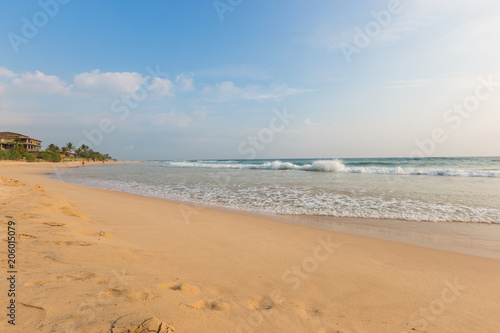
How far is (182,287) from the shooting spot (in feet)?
9.30

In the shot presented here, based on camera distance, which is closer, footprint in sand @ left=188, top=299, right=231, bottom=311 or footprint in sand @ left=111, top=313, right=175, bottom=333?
footprint in sand @ left=111, top=313, right=175, bottom=333

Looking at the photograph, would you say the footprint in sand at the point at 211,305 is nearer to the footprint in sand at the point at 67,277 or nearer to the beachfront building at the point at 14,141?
the footprint in sand at the point at 67,277

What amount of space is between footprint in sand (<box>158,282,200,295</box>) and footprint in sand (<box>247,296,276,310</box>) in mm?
654

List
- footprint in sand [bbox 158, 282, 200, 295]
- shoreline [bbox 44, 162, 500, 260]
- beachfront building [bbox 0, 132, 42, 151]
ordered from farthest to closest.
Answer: beachfront building [bbox 0, 132, 42, 151] < shoreline [bbox 44, 162, 500, 260] < footprint in sand [bbox 158, 282, 200, 295]

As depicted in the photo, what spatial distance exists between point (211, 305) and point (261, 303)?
1.95ft

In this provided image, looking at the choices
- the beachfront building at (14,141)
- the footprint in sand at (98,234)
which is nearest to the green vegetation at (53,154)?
the beachfront building at (14,141)

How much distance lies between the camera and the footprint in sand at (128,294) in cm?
241

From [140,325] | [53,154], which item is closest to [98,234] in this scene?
[140,325]

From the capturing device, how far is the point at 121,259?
138 inches

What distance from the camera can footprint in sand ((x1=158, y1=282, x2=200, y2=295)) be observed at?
277cm

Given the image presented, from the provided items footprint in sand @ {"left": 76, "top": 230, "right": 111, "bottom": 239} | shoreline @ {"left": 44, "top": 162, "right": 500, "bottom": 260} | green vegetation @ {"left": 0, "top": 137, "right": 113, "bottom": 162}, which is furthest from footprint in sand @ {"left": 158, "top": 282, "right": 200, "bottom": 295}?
green vegetation @ {"left": 0, "top": 137, "right": 113, "bottom": 162}

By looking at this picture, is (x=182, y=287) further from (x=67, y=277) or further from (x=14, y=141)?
(x=14, y=141)

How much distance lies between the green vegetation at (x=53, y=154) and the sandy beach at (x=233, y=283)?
74675 mm

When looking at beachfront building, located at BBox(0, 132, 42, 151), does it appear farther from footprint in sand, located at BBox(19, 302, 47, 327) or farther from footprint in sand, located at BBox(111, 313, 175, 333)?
footprint in sand, located at BBox(111, 313, 175, 333)
